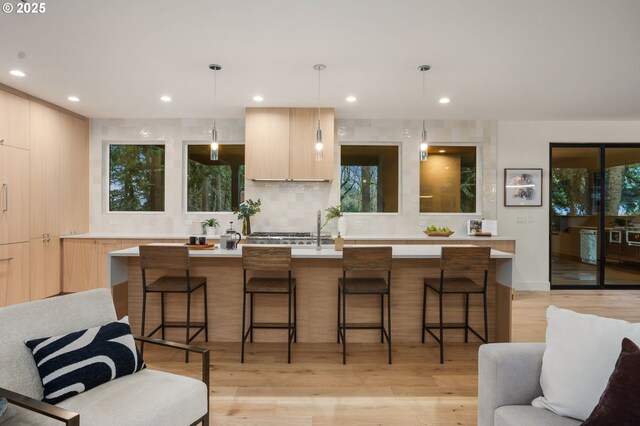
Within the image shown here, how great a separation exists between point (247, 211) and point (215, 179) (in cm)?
98

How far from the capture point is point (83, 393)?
1.52m

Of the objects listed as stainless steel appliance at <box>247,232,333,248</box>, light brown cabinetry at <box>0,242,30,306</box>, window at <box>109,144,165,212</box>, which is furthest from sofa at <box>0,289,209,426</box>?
window at <box>109,144,165,212</box>

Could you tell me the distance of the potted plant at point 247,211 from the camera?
511 cm

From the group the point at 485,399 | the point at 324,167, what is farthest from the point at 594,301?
the point at 485,399

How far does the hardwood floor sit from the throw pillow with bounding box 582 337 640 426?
1147 millimetres

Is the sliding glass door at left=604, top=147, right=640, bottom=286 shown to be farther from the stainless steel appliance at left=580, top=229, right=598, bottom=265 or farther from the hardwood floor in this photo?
the hardwood floor

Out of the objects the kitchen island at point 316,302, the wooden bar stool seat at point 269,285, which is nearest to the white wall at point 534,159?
the kitchen island at point 316,302

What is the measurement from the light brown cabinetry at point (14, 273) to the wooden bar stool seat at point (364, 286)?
150 inches

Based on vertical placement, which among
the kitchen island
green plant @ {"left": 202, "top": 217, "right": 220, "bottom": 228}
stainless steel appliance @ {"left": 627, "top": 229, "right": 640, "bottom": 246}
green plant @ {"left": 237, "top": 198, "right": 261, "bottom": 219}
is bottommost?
the kitchen island

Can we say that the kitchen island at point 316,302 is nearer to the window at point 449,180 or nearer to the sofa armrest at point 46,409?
the sofa armrest at point 46,409

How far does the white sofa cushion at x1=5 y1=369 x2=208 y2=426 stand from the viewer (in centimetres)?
136

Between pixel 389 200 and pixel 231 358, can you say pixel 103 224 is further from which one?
pixel 389 200

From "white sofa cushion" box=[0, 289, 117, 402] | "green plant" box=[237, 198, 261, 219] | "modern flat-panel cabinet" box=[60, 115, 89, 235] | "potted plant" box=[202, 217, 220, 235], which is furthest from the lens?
"potted plant" box=[202, 217, 220, 235]

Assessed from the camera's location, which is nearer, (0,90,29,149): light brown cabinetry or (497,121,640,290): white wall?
(0,90,29,149): light brown cabinetry
